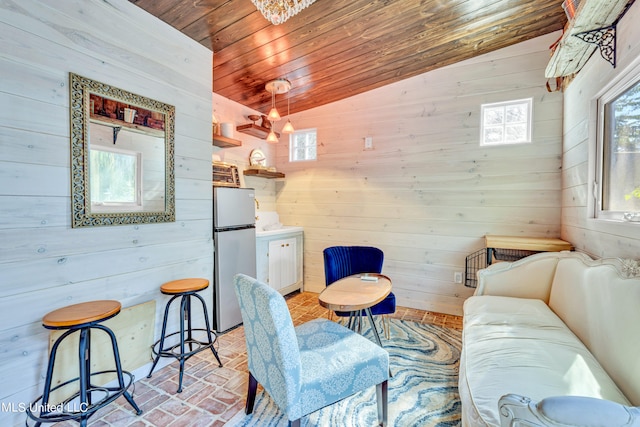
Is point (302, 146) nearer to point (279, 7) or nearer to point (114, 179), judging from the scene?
point (279, 7)

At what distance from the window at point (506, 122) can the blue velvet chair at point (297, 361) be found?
262cm

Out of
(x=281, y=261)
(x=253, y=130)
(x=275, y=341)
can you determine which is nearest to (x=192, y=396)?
(x=275, y=341)

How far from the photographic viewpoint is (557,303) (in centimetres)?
207

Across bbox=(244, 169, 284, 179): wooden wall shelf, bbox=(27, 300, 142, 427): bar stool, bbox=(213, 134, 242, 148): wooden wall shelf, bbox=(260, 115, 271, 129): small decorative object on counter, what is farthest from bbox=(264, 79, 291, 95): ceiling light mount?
bbox=(27, 300, 142, 427): bar stool

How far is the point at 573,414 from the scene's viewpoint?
0.78 meters

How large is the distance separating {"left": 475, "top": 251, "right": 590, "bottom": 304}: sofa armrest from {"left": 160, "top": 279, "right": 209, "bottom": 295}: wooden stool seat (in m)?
2.38

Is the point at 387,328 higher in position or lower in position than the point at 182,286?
lower

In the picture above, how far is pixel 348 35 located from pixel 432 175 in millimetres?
1733

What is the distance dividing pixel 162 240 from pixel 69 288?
0.64 m

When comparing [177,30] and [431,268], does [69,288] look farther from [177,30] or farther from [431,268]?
[431,268]

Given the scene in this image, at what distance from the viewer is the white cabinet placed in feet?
11.1

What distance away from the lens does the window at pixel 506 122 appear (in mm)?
2939

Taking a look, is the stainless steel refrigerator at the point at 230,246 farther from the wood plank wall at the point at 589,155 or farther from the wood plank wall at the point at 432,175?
the wood plank wall at the point at 589,155

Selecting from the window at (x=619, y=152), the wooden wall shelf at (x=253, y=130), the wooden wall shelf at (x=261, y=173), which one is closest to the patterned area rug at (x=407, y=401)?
the window at (x=619, y=152)
